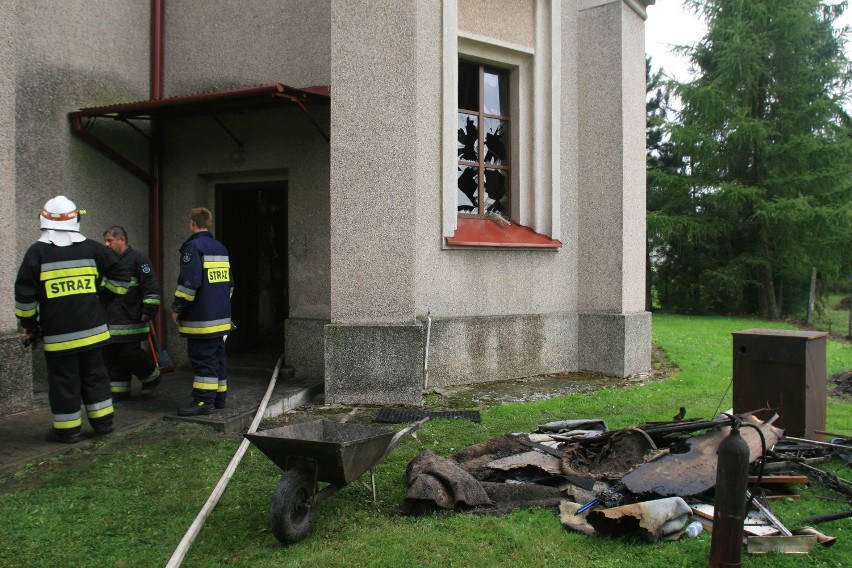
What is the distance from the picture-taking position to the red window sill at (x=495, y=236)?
340 inches

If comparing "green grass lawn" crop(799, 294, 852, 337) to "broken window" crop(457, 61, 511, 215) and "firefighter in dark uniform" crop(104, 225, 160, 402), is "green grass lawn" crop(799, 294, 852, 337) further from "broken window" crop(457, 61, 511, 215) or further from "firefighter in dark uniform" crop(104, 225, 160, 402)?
"firefighter in dark uniform" crop(104, 225, 160, 402)

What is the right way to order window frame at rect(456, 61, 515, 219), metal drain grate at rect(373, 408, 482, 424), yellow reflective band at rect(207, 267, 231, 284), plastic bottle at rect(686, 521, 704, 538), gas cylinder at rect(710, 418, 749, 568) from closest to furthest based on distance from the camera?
1. gas cylinder at rect(710, 418, 749, 568)
2. plastic bottle at rect(686, 521, 704, 538)
3. yellow reflective band at rect(207, 267, 231, 284)
4. metal drain grate at rect(373, 408, 482, 424)
5. window frame at rect(456, 61, 515, 219)

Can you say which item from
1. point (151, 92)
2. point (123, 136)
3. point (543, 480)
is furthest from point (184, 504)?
point (151, 92)

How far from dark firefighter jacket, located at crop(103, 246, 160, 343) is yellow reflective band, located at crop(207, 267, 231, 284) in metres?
0.85

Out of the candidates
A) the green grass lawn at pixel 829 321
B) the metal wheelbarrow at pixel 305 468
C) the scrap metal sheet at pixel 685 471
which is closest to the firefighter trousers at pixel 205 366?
the metal wheelbarrow at pixel 305 468

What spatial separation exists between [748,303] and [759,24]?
9163mm

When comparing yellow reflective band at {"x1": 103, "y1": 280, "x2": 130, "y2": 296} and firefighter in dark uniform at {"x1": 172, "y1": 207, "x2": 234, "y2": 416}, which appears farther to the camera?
yellow reflective band at {"x1": 103, "y1": 280, "x2": 130, "y2": 296}

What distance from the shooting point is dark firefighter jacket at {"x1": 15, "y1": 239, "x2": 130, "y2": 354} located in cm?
564

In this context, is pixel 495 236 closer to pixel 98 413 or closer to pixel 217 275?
pixel 217 275

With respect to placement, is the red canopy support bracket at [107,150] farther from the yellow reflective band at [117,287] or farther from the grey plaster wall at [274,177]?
the yellow reflective band at [117,287]

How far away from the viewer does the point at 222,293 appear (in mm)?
6719

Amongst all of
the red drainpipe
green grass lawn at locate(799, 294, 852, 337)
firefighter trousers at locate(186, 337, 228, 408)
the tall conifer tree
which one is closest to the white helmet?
firefighter trousers at locate(186, 337, 228, 408)

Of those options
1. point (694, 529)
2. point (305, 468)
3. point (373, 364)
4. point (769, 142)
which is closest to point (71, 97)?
point (373, 364)

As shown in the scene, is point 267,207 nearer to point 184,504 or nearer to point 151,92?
point 151,92
